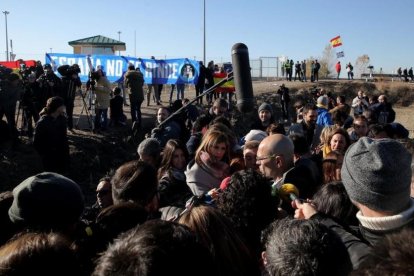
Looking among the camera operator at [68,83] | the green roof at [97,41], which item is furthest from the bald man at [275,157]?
the green roof at [97,41]

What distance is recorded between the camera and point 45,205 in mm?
2391

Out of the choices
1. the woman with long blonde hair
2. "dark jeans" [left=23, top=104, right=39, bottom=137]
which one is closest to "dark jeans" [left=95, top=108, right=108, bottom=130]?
"dark jeans" [left=23, top=104, right=39, bottom=137]

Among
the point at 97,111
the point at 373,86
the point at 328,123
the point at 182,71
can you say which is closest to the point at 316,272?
the point at 328,123

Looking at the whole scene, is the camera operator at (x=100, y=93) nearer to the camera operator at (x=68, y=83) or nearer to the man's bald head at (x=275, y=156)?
the camera operator at (x=68, y=83)

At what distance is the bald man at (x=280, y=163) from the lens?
3697 millimetres

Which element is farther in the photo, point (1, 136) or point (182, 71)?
point (182, 71)

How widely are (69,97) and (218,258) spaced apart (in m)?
10.2

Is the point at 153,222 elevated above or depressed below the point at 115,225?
above

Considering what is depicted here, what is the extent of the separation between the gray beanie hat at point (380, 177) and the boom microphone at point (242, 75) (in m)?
2.12

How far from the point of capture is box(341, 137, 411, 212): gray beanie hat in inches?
84.7

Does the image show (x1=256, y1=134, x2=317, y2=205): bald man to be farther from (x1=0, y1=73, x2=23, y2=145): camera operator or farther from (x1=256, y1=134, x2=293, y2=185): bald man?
(x1=0, y1=73, x2=23, y2=145): camera operator

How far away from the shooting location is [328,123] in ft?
27.0

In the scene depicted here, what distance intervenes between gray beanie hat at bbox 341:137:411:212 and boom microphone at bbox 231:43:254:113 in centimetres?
212

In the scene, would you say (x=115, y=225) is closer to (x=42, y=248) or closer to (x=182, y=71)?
(x=42, y=248)
